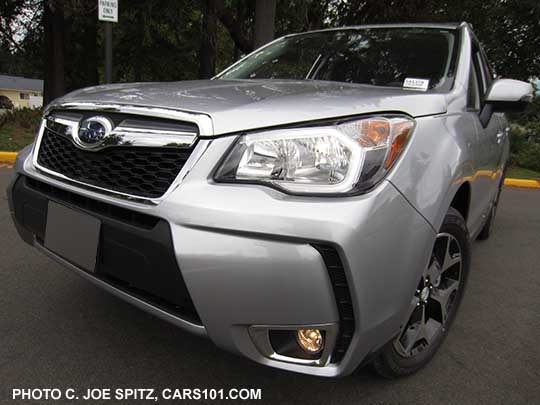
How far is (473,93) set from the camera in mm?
2258

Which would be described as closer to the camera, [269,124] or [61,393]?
[269,124]

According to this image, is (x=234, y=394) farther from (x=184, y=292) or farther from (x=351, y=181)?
(x=351, y=181)

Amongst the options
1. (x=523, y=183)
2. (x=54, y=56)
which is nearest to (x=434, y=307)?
(x=523, y=183)

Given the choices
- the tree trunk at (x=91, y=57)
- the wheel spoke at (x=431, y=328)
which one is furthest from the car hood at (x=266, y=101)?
the tree trunk at (x=91, y=57)

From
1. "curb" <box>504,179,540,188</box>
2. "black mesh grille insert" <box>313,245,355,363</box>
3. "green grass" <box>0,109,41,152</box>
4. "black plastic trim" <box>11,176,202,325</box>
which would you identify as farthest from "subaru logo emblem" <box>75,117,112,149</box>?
"curb" <box>504,179,540,188</box>

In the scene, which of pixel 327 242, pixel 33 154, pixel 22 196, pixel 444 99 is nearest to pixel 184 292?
pixel 327 242

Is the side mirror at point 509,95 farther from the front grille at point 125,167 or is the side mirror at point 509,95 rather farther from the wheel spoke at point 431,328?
the front grille at point 125,167

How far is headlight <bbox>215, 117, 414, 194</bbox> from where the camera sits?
132 centimetres

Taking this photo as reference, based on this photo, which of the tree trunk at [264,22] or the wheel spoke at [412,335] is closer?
the wheel spoke at [412,335]

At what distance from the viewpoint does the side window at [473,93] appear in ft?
7.00

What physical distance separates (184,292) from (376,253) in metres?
0.58

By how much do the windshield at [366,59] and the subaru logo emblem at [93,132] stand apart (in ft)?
3.94

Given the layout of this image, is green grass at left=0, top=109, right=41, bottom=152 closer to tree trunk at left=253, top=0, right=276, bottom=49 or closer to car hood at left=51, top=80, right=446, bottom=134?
tree trunk at left=253, top=0, right=276, bottom=49

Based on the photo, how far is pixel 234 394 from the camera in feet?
5.53
